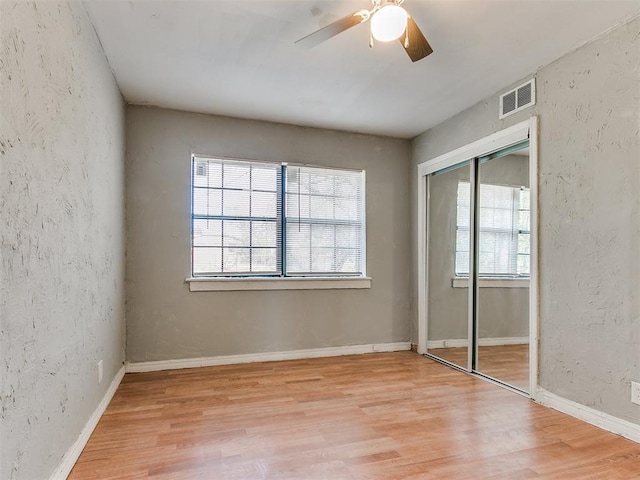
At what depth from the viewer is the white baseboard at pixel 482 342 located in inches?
125

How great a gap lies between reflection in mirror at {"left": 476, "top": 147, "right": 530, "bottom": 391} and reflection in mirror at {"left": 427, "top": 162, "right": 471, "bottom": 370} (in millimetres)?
171

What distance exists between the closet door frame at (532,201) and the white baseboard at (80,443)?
2.95 metres

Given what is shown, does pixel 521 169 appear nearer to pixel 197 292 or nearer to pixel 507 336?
pixel 507 336

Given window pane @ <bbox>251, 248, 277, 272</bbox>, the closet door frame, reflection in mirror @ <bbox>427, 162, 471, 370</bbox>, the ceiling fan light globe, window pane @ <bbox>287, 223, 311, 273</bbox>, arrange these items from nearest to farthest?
the ceiling fan light globe, the closet door frame, reflection in mirror @ <bbox>427, 162, 471, 370</bbox>, window pane @ <bbox>251, 248, 277, 272</bbox>, window pane @ <bbox>287, 223, 311, 273</bbox>

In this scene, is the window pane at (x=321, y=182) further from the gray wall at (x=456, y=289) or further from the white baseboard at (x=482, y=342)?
the white baseboard at (x=482, y=342)

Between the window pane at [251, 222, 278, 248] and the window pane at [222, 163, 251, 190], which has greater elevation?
the window pane at [222, 163, 251, 190]

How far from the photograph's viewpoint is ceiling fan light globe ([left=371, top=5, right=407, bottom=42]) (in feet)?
5.76

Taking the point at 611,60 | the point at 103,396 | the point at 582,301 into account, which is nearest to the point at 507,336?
the point at 582,301

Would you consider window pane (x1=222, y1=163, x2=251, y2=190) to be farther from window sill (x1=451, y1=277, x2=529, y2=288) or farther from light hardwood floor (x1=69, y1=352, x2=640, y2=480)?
window sill (x1=451, y1=277, x2=529, y2=288)

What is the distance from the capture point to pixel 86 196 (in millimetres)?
2234

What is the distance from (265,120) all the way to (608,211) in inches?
119

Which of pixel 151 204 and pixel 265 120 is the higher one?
pixel 265 120

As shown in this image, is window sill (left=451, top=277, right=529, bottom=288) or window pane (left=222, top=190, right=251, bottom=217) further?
window pane (left=222, top=190, right=251, bottom=217)

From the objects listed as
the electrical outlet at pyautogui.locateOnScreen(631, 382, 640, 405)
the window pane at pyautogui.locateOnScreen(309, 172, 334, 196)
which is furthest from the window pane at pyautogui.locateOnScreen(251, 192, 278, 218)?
the electrical outlet at pyautogui.locateOnScreen(631, 382, 640, 405)
